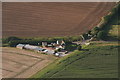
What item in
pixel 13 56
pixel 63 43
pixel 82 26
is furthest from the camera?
pixel 82 26

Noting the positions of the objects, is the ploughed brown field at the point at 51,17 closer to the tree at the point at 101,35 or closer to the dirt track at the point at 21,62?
the tree at the point at 101,35

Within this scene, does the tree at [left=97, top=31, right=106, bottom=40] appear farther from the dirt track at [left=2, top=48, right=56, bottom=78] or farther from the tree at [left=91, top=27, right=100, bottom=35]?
the dirt track at [left=2, top=48, right=56, bottom=78]

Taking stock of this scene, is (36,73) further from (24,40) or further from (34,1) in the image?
(34,1)

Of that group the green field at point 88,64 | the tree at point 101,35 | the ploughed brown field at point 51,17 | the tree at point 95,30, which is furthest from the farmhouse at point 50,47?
the tree at point 101,35

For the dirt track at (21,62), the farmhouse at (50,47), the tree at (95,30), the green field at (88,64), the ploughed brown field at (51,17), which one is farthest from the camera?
the ploughed brown field at (51,17)

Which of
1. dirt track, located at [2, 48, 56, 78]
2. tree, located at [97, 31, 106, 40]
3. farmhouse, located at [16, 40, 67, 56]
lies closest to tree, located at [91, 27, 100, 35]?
tree, located at [97, 31, 106, 40]

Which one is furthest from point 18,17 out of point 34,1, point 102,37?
point 102,37

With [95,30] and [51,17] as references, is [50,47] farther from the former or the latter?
[51,17]
